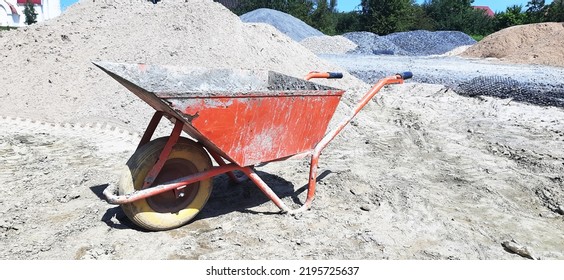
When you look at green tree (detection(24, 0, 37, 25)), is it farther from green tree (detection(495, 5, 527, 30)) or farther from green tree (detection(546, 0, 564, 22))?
green tree (detection(546, 0, 564, 22))

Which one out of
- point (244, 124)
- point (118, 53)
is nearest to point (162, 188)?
point (244, 124)

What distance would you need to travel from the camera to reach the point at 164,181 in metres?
3.04

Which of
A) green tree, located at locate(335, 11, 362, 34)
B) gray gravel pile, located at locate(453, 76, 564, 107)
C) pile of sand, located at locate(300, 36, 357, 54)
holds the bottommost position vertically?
gray gravel pile, located at locate(453, 76, 564, 107)

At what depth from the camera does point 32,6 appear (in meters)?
42.2

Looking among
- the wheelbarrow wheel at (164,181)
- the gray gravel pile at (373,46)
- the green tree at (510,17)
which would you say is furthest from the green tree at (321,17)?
the wheelbarrow wheel at (164,181)

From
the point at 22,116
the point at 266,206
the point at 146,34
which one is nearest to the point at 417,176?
the point at 266,206

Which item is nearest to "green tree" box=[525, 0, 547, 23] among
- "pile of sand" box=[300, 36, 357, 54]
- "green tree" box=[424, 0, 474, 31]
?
"green tree" box=[424, 0, 474, 31]

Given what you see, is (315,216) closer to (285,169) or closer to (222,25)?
(285,169)

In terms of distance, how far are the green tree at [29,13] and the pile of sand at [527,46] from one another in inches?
1575

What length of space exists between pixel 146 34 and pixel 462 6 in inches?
1368

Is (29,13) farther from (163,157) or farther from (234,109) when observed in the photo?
(234,109)

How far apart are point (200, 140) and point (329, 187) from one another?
131 centimetres

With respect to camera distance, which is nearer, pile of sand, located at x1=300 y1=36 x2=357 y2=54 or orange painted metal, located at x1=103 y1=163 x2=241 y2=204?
orange painted metal, located at x1=103 y1=163 x2=241 y2=204

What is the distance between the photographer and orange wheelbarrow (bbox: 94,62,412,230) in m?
2.65
